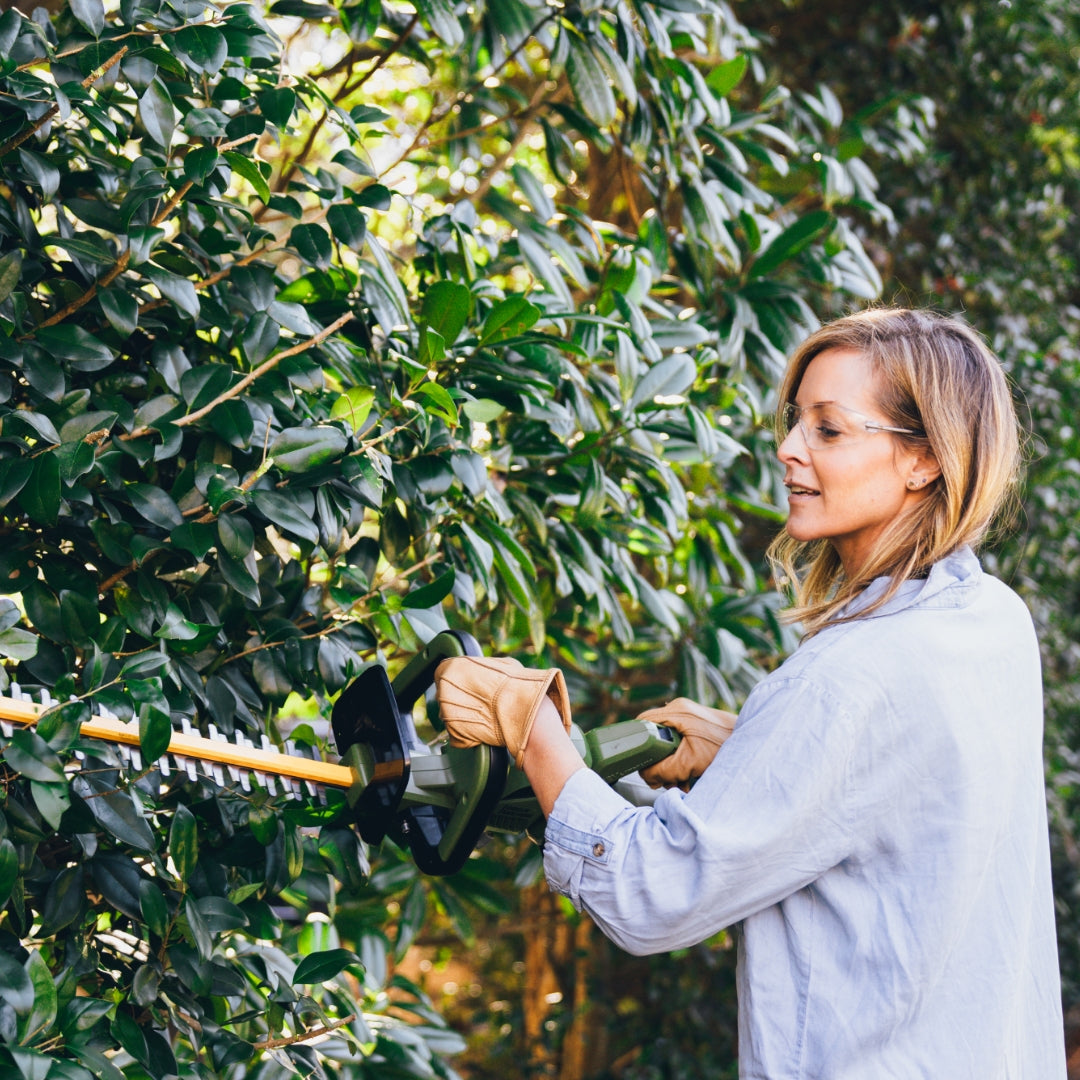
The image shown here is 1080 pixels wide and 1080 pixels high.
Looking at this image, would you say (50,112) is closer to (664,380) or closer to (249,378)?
(249,378)

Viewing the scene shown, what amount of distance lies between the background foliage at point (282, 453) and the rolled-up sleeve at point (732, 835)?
0.41 m

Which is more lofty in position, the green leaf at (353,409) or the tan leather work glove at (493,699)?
the green leaf at (353,409)

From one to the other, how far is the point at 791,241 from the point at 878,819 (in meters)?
1.46

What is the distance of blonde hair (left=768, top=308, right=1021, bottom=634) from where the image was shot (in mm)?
1220

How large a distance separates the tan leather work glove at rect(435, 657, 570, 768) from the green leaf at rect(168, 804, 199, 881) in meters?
0.30

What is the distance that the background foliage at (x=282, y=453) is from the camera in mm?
1232

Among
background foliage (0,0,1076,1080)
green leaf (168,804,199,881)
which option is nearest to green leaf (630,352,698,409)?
background foliage (0,0,1076,1080)

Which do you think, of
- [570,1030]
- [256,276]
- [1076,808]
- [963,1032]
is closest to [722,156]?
[256,276]

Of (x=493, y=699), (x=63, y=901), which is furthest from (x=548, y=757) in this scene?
(x=63, y=901)

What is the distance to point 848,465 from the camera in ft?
4.10

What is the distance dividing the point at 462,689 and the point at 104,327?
2.19 feet

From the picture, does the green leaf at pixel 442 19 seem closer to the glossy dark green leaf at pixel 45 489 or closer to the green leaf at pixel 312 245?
the green leaf at pixel 312 245

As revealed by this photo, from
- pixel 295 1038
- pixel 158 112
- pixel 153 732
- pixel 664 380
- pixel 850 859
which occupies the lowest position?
pixel 295 1038

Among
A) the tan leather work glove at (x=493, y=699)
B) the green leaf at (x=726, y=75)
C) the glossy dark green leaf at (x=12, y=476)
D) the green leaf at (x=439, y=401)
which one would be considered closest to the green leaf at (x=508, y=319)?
the green leaf at (x=439, y=401)
